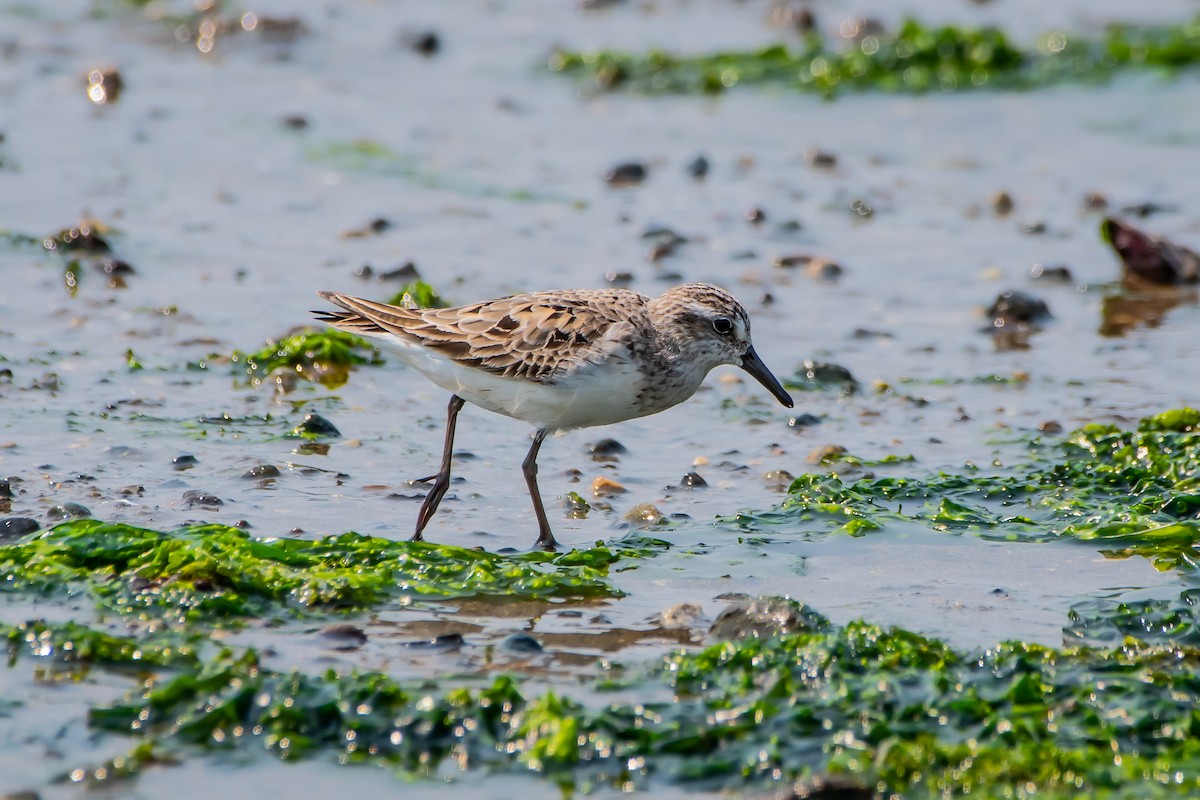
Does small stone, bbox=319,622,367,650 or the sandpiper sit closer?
small stone, bbox=319,622,367,650

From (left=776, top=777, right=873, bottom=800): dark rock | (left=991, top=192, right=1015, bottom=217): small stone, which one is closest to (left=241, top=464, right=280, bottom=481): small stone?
(left=776, top=777, right=873, bottom=800): dark rock

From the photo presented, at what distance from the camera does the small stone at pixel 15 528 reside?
6.81 meters

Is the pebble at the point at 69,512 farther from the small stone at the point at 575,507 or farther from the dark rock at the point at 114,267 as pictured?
the dark rock at the point at 114,267

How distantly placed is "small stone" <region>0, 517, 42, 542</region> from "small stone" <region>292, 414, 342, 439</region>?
6.33 feet

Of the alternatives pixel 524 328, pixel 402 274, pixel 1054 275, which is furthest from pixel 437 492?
pixel 1054 275

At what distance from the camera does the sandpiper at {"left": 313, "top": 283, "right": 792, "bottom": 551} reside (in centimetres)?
731

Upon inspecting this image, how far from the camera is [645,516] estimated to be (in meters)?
7.61

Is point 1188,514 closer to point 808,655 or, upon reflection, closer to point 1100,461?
point 1100,461

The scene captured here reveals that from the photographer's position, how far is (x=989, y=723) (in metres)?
5.37

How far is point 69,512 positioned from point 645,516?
2662 millimetres

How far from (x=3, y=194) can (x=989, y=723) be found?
368 inches

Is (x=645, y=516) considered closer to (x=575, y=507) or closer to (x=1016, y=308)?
(x=575, y=507)

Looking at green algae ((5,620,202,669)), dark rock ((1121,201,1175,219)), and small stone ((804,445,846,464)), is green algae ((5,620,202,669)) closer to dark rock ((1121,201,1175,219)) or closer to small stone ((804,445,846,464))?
small stone ((804,445,846,464))

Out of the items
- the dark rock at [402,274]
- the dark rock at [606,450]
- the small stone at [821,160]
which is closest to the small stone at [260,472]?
the dark rock at [606,450]
